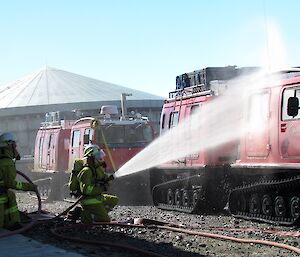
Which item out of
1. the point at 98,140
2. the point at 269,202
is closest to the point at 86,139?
the point at 98,140

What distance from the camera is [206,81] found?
14.4 m

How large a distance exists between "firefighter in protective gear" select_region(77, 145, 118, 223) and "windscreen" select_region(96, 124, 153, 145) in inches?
281

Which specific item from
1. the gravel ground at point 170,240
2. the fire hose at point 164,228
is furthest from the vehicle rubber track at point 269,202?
the fire hose at point 164,228

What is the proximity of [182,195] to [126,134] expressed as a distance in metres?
4.38

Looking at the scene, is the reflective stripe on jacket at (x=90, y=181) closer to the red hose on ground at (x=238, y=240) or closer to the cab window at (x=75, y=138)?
the red hose on ground at (x=238, y=240)

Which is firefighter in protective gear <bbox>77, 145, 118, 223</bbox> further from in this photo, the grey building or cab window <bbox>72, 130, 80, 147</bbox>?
the grey building

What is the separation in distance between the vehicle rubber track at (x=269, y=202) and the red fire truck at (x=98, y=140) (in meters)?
5.83

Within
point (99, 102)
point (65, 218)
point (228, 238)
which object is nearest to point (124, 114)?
point (65, 218)

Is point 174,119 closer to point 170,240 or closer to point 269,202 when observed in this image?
point 269,202

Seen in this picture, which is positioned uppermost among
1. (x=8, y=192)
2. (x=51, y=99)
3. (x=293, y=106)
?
(x=51, y=99)

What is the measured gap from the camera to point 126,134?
1859 cm

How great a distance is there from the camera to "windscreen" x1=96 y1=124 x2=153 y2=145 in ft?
60.1

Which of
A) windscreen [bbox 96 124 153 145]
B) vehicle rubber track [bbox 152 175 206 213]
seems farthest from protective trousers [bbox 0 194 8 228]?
windscreen [bbox 96 124 153 145]

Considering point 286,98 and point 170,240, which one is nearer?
point 170,240
